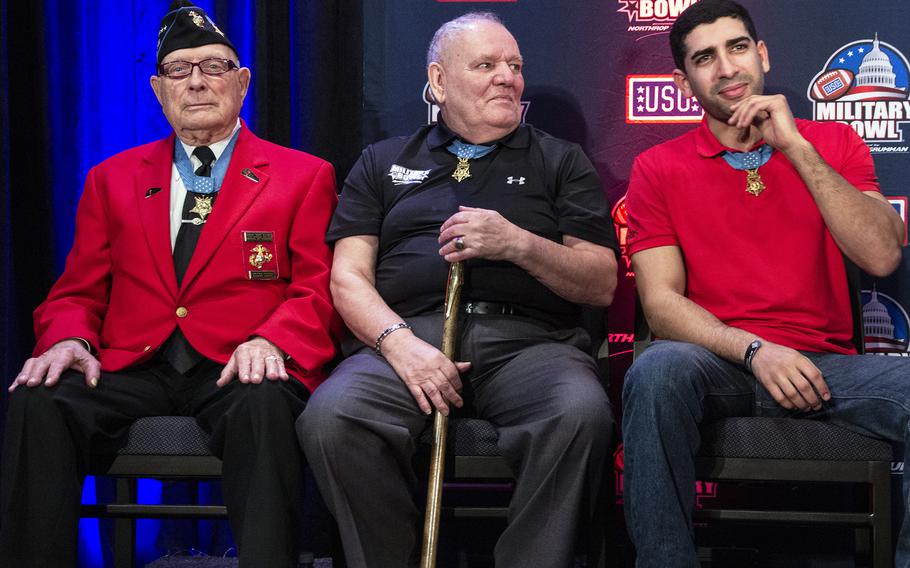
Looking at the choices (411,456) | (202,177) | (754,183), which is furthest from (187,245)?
(754,183)

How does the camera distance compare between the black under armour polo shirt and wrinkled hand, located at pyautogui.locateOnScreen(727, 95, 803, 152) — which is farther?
the black under armour polo shirt

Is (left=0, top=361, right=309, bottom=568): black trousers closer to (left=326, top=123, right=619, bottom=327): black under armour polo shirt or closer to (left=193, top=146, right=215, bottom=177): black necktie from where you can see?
(left=326, top=123, right=619, bottom=327): black under armour polo shirt

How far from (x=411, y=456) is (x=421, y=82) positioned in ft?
4.60

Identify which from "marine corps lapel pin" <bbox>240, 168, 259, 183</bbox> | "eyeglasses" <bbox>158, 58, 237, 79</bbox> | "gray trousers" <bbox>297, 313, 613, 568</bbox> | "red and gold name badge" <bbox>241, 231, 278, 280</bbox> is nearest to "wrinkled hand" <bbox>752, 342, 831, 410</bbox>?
"gray trousers" <bbox>297, 313, 613, 568</bbox>

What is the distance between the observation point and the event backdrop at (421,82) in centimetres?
319

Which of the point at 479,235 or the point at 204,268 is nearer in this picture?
the point at 479,235

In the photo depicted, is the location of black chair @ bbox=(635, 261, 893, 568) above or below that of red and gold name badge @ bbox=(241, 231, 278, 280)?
below

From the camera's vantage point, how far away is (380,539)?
2340mm

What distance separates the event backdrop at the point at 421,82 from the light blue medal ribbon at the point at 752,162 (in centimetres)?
50

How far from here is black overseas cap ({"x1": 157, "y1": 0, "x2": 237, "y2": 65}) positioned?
9.83 ft

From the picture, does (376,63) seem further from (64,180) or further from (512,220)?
(64,180)

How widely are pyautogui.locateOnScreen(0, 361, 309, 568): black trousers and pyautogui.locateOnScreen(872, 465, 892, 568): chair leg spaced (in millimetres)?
1352

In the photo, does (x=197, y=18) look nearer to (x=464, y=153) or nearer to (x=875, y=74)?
(x=464, y=153)

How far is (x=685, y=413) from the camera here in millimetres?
2309
